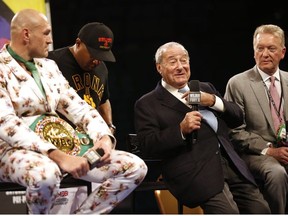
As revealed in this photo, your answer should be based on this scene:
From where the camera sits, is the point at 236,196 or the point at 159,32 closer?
the point at 236,196

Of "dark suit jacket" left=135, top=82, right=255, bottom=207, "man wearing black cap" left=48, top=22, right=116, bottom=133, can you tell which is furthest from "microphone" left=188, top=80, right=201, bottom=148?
"man wearing black cap" left=48, top=22, right=116, bottom=133

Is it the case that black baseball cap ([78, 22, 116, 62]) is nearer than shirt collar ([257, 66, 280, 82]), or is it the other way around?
black baseball cap ([78, 22, 116, 62])

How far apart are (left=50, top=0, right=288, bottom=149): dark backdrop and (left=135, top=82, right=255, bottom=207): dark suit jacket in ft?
5.84

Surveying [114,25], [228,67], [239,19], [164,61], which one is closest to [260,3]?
[239,19]

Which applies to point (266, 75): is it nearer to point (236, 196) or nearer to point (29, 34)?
point (236, 196)

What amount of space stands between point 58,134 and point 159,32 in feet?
8.05

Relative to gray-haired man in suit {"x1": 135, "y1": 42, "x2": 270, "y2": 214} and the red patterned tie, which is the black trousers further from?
the red patterned tie

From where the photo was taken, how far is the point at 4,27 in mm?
4332

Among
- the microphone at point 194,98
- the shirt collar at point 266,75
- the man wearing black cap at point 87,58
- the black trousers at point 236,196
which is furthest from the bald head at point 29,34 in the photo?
the shirt collar at point 266,75

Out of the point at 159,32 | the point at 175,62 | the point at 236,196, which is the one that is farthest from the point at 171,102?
the point at 159,32

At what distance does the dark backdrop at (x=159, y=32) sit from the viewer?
5.46m

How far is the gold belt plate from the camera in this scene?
3217mm

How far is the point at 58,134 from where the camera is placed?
10.7 feet

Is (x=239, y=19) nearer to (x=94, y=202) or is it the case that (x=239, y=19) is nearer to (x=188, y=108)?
(x=188, y=108)
